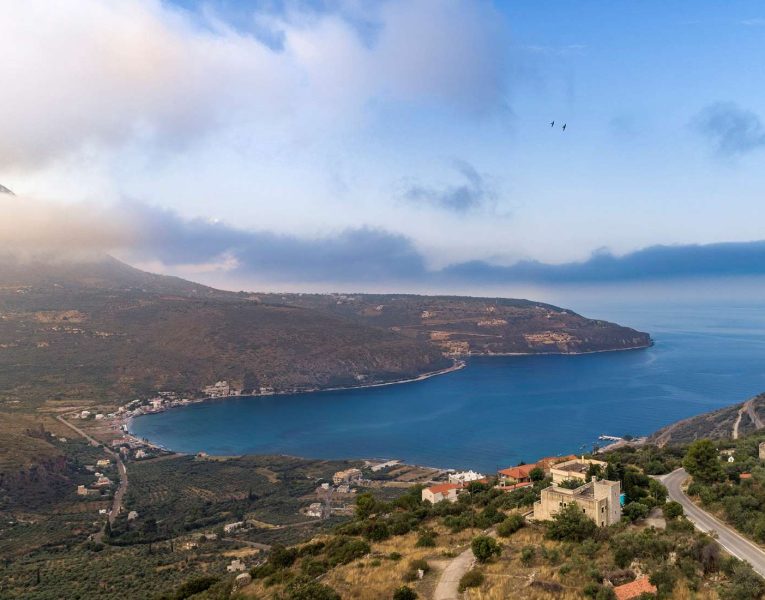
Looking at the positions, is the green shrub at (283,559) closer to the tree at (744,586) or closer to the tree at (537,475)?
the tree at (537,475)

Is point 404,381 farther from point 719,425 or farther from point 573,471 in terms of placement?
point 573,471

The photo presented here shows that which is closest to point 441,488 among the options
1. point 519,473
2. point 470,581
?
point 519,473

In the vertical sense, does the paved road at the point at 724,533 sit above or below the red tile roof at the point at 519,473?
above

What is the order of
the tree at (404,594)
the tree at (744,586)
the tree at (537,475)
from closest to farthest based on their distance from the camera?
the tree at (744,586) < the tree at (404,594) < the tree at (537,475)

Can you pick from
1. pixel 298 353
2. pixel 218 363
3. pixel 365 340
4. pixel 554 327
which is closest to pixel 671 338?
pixel 554 327

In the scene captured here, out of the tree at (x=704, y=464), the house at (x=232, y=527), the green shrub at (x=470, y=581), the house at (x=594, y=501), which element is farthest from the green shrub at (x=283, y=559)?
the house at (x=232, y=527)
